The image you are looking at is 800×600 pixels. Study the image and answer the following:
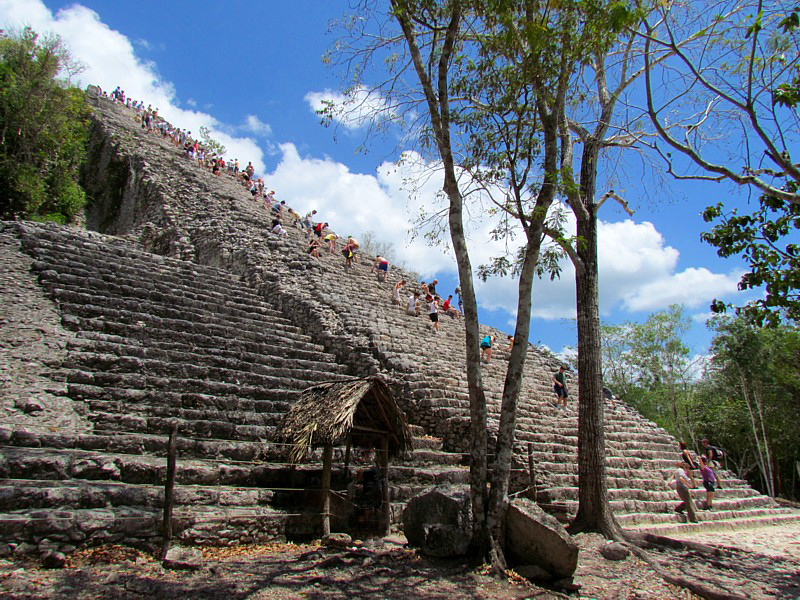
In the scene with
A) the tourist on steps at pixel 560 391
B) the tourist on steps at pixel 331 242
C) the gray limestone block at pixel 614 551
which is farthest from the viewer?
the tourist on steps at pixel 331 242

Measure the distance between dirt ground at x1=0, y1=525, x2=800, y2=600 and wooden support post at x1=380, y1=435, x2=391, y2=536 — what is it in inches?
9.9

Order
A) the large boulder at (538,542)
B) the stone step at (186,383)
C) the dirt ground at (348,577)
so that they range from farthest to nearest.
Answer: the stone step at (186,383), the large boulder at (538,542), the dirt ground at (348,577)

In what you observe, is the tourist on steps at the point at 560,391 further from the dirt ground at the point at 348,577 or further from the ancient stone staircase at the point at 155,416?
the dirt ground at the point at 348,577

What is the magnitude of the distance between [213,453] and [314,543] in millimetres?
1646

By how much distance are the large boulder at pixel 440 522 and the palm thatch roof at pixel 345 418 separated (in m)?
1.00

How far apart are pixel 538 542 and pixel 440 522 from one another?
973 millimetres

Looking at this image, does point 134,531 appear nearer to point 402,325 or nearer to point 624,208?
point 624,208

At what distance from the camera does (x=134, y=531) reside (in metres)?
4.44

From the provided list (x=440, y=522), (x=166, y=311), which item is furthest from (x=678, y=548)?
(x=166, y=311)

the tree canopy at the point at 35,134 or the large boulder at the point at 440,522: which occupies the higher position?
the tree canopy at the point at 35,134

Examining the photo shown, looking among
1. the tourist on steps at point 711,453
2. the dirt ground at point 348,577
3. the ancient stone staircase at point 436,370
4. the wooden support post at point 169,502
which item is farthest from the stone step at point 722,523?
the wooden support post at point 169,502

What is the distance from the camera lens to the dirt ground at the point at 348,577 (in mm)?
3715

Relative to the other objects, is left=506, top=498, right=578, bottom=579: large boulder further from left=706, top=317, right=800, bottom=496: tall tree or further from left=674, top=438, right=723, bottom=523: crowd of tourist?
left=706, top=317, right=800, bottom=496: tall tree

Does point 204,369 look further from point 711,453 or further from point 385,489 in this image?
point 711,453
